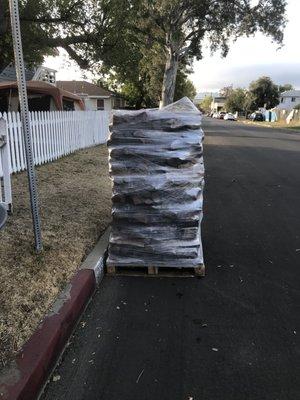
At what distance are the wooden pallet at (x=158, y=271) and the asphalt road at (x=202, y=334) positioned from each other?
0.08 m

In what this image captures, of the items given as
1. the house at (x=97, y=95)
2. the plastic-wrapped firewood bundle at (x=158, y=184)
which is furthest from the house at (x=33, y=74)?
the plastic-wrapped firewood bundle at (x=158, y=184)

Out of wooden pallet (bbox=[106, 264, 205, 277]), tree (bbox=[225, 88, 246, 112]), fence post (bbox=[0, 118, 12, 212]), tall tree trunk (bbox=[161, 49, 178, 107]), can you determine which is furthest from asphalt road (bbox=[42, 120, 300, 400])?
tree (bbox=[225, 88, 246, 112])

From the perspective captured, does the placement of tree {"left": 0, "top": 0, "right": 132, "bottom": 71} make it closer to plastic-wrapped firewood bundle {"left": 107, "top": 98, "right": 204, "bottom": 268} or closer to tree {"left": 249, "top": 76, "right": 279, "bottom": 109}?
plastic-wrapped firewood bundle {"left": 107, "top": 98, "right": 204, "bottom": 268}

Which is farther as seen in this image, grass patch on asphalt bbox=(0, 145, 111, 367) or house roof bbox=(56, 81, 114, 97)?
house roof bbox=(56, 81, 114, 97)

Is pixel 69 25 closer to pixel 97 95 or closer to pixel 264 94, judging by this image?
pixel 97 95

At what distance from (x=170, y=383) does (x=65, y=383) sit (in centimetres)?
70

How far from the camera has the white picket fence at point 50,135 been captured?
8664 mm

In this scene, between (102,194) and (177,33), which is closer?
(102,194)

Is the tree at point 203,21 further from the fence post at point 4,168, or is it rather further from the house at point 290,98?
the house at point 290,98

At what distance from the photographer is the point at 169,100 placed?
98.7 ft

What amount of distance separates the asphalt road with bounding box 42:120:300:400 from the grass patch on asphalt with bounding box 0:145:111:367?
1.26 feet

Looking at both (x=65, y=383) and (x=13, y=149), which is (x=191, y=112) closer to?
(x=65, y=383)

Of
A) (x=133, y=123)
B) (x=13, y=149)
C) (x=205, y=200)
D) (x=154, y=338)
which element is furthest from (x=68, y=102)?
(x=154, y=338)

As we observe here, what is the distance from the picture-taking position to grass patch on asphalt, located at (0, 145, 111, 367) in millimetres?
3143
